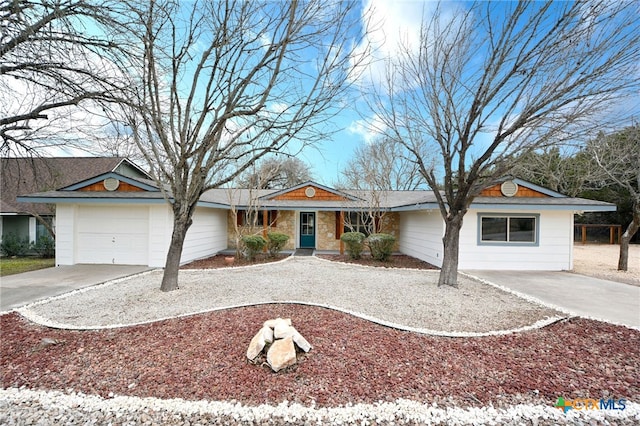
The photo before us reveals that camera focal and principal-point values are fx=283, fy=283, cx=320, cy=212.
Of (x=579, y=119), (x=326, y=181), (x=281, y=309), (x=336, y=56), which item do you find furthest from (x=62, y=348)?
(x=326, y=181)

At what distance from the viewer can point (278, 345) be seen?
129 inches

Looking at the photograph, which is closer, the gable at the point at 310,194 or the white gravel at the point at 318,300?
the white gravel at the point at 318,300

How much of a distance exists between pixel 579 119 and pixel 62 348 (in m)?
8.66

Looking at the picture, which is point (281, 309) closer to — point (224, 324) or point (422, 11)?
point (224, 324)

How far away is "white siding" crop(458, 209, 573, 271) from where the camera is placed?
931 centimetres

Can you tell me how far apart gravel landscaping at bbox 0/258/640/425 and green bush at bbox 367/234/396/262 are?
505cm

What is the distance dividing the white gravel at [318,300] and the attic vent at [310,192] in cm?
603

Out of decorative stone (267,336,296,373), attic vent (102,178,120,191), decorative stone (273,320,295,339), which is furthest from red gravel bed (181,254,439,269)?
decorative stone (267,336,296,373)

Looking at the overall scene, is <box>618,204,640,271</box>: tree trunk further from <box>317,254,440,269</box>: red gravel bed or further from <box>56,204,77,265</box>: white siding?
<box>56,204,77,265</box>: white siding

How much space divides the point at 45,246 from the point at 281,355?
14.9 meters

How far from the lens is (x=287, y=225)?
45.9 ft

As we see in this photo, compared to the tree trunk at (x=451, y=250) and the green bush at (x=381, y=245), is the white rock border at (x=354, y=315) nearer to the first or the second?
the tree trunk at (x=451, y=250)

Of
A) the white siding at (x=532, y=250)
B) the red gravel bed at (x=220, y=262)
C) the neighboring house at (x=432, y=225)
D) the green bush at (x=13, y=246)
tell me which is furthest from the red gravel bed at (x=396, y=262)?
the green bush at (x=13, y=246)

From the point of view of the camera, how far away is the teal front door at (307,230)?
14148 millimetres
